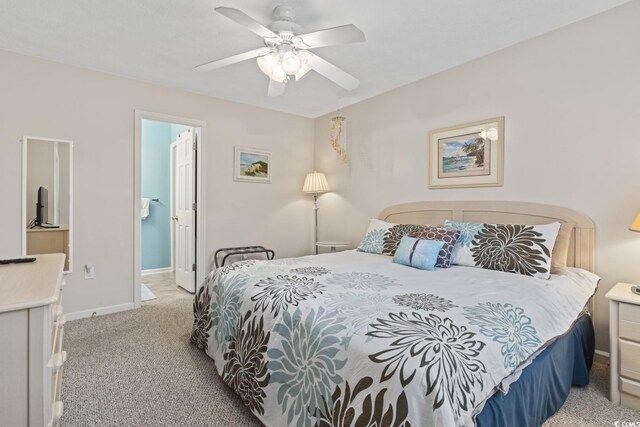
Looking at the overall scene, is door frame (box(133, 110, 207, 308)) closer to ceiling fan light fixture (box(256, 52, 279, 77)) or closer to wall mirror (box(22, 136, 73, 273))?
wall mirror (box(22, 136, 73, 273))

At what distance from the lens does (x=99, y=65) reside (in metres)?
2.97

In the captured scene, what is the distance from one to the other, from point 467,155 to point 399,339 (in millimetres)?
2307

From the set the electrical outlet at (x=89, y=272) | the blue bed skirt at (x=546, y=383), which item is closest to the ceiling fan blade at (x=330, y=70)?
the blue bed skirt at (x=546, y=383)

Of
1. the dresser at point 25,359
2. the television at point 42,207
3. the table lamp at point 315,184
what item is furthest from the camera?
the table lamp at point 315,184

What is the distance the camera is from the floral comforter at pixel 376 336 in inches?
41.1

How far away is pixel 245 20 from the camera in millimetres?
1753

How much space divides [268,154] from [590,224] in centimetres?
342

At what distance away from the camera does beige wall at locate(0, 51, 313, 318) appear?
8.98 ft

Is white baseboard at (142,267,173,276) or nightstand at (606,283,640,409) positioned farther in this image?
white baseboard at (142,267,173,276)

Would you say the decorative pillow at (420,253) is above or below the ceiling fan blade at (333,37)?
below

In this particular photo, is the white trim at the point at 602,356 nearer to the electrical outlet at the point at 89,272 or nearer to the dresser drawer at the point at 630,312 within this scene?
the dresser drawer at the point at 630,312

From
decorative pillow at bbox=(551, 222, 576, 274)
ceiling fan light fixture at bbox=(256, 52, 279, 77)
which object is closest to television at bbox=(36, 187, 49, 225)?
ceiling fan light fixture at bbox=(256, 52, 279, 77)

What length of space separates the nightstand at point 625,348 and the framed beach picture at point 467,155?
123cm

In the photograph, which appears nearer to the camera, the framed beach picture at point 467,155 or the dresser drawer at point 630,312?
the dresser drawer at point 630,312
